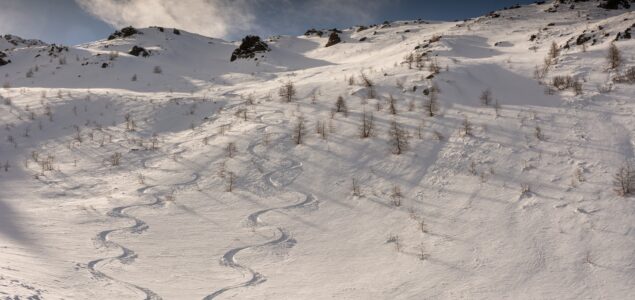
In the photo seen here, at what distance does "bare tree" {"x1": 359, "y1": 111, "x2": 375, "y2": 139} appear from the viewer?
7.22 metres

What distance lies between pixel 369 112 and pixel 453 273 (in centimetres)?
465

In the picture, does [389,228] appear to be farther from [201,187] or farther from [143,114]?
[143,114]

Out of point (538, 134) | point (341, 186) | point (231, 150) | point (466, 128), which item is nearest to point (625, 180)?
point (538, 134)

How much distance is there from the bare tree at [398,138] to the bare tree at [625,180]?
9.03 ft

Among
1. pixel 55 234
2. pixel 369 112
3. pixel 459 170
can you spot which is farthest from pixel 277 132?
pixel 55 234

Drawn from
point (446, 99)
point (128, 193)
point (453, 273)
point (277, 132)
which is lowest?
point (453, 273)

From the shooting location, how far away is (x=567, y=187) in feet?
16.8

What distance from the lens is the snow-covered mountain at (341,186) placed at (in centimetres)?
387

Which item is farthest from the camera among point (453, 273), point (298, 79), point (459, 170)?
point (298, 79)

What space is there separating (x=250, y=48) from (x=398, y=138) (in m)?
A: 15.7

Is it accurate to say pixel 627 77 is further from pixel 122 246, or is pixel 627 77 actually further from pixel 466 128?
pixel 122 246

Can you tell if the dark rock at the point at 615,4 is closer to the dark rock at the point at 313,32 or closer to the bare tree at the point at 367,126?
the dark rock at the point at 313,32

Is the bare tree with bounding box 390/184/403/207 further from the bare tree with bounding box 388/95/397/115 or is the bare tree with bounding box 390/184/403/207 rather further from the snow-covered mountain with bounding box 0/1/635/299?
the bare tree with bounding box 388/95/397/115

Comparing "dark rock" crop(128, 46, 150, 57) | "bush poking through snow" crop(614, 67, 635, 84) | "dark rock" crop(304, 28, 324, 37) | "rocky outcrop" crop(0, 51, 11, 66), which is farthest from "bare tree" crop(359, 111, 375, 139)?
"dark rock" crop(304, 28, 324, 37)
